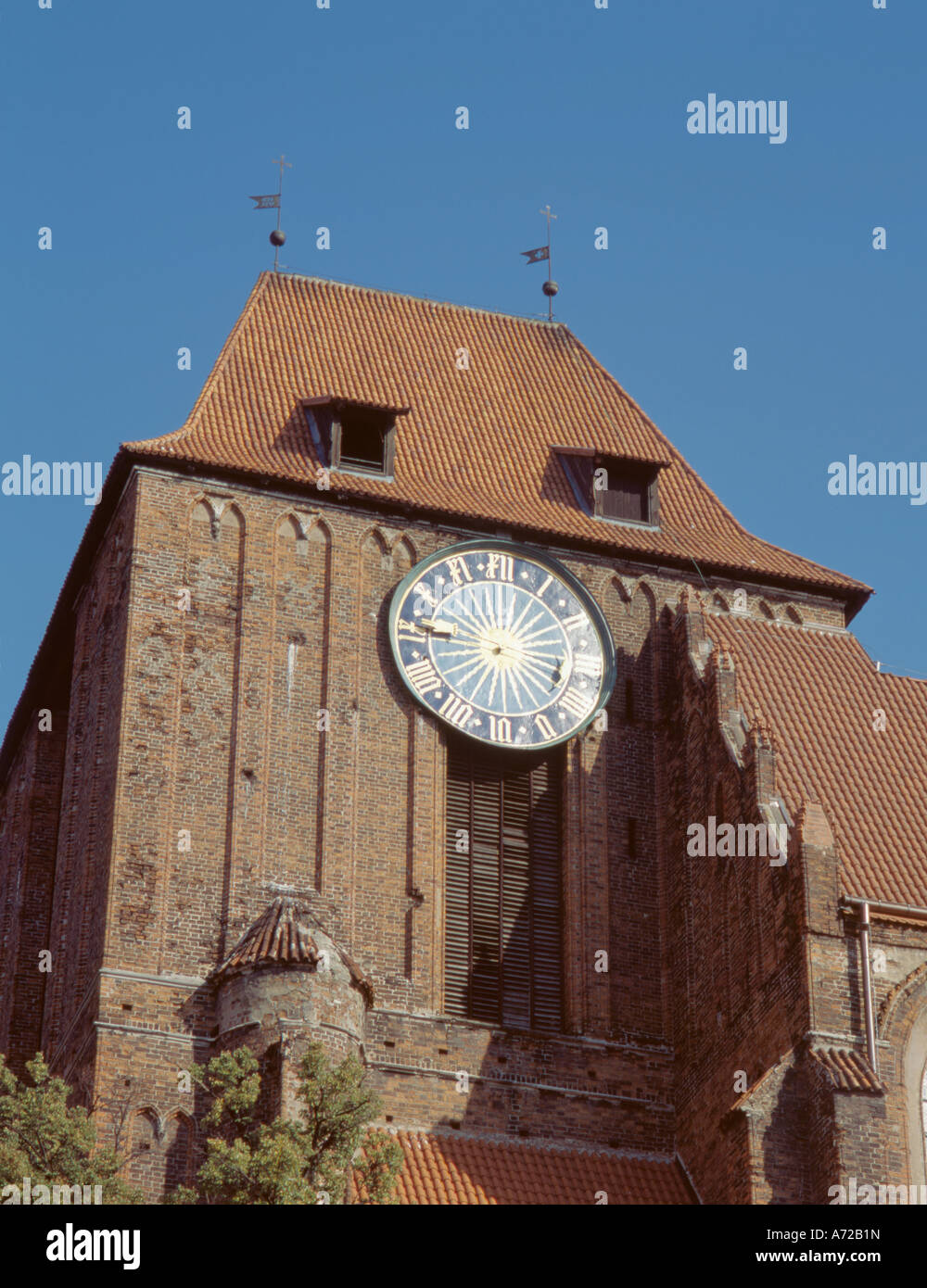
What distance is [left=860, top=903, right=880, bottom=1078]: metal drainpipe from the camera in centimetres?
3650

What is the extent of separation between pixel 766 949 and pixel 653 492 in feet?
32.8

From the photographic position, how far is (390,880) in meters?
40.3

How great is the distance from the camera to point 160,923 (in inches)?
1518

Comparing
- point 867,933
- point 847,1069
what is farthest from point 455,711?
point 847,1069

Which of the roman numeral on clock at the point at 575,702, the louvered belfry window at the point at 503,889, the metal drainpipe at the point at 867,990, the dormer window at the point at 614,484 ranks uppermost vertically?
the dormer window at the point at 614,484

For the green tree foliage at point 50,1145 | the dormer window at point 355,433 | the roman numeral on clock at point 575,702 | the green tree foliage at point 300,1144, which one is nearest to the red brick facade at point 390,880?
the roman numeral on clock at point 575,702

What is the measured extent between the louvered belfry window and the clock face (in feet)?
1.96

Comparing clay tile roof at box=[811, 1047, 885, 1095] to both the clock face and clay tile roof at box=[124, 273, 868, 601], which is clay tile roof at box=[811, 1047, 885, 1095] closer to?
the clock face

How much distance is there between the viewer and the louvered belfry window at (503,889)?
132 ft

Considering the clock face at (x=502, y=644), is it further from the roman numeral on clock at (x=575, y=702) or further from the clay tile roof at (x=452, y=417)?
the clay tile roof at (x=452, y=417)

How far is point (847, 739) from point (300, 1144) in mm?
12388

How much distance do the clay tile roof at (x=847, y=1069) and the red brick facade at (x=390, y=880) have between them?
0.23 feet

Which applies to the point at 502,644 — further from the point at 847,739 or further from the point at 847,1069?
the point at 847,1069
